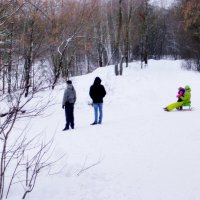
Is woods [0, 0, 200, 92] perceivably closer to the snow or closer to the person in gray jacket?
the person in gray jacket

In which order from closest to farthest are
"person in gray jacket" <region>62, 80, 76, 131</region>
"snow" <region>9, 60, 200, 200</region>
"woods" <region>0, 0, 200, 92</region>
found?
1. "snow" <region>9, 60, 200, 200</region>
2. "person in gray jacket" <region>62, 80, 76, 131</region>
3. "woods" <region>0, 0, 200, 92</region>

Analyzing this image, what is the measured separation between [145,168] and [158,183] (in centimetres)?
85

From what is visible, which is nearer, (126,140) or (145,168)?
(145,168)

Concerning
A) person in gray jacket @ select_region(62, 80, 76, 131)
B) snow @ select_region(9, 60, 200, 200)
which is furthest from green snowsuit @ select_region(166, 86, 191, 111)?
person in gray jacket @ select_region(62, 80, 76, 131)

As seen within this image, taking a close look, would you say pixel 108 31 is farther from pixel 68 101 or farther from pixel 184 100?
pixel 68 101

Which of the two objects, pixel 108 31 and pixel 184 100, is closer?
pixel 184 100

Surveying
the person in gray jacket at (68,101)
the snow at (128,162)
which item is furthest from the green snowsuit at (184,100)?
the person in gray jacket at (68,101)

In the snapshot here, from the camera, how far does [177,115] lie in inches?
520

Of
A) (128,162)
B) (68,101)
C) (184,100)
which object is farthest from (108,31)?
(128,162)

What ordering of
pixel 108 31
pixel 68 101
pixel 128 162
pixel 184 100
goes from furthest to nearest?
pixel 108 31 < pixel 184 100 < pixel 68 101 < pixel 128 162

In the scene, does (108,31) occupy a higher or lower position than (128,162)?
higher

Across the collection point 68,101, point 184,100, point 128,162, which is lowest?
point 128,162

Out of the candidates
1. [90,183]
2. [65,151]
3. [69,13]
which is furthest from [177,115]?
[69,13]

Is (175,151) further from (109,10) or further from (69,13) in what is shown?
(109,10)
